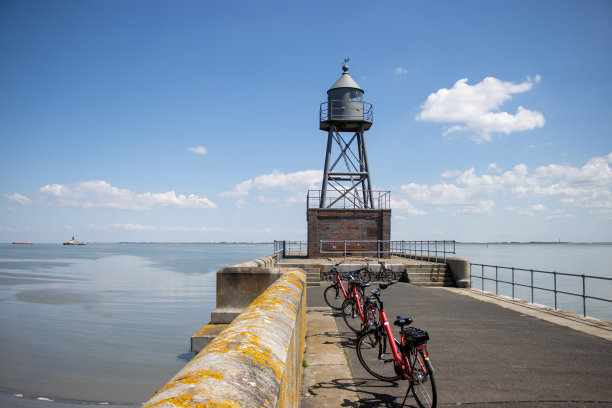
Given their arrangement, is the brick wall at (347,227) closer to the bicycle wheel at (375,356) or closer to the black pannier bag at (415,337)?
the bicycle wheel at (375,356)

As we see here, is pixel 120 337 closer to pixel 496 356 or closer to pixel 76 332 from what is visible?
pixel 76 332

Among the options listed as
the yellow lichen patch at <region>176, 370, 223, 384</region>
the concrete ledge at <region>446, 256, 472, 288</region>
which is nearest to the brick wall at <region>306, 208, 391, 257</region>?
Result: the concrete ledge at <region>446, 256, 472, 288</region>

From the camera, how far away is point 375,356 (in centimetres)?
675

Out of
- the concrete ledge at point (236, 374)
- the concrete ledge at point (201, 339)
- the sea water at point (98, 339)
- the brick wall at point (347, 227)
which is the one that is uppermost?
the brick wall at point (347, 227)

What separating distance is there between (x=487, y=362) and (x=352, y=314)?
2.90m

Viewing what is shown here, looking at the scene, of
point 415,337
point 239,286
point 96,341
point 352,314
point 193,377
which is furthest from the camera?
point 96,341

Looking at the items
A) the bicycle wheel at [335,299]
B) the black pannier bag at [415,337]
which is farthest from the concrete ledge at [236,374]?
the bicycle wheel at [335,299]

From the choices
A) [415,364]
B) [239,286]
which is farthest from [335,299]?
[415,364]

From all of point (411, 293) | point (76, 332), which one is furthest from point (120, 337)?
point (411, 293)

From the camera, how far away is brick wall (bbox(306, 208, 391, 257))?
85.1 feet

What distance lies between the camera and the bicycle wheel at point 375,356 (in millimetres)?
5809

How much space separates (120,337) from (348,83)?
21.1 m

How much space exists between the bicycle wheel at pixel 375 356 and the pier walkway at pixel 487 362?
140 mm

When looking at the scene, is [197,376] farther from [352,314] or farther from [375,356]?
[352,314]
